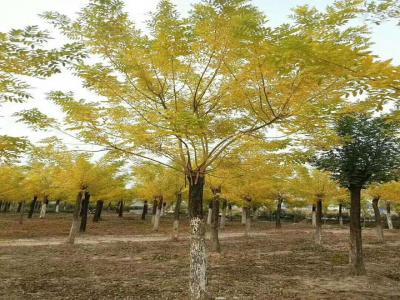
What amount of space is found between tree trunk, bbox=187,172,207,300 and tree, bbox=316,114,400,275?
6321mm

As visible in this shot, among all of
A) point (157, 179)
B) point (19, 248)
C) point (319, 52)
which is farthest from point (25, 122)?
point (157, 179)

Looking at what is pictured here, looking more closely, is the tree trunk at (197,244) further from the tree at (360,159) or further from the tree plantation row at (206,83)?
the tree at (360,159)

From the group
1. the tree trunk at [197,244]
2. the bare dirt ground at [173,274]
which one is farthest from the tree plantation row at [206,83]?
the bare dirt ground at [173,274]

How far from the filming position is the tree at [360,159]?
12117mm

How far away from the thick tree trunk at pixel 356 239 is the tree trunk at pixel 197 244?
7.06m

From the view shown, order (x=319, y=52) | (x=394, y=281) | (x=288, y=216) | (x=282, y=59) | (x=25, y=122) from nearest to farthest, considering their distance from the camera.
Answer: (x=319, y=52) < (x=282, y=59) < (x=25, y=122) < (x=394, y=281) < (x=288, y=216)

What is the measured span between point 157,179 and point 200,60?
74.1 ft

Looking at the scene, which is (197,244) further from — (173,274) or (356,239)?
(356,239)

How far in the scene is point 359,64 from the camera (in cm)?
413

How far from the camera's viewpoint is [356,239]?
12.5m

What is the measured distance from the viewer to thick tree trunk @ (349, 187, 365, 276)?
12234 mm

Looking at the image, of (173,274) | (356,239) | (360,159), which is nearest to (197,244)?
(173,274)

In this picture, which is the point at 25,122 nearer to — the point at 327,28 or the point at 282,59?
the point at 282,59

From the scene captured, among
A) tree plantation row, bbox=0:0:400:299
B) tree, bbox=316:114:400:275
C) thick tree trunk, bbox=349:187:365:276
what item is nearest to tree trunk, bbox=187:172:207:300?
tree plantation row, bbox=0:0:400:299
